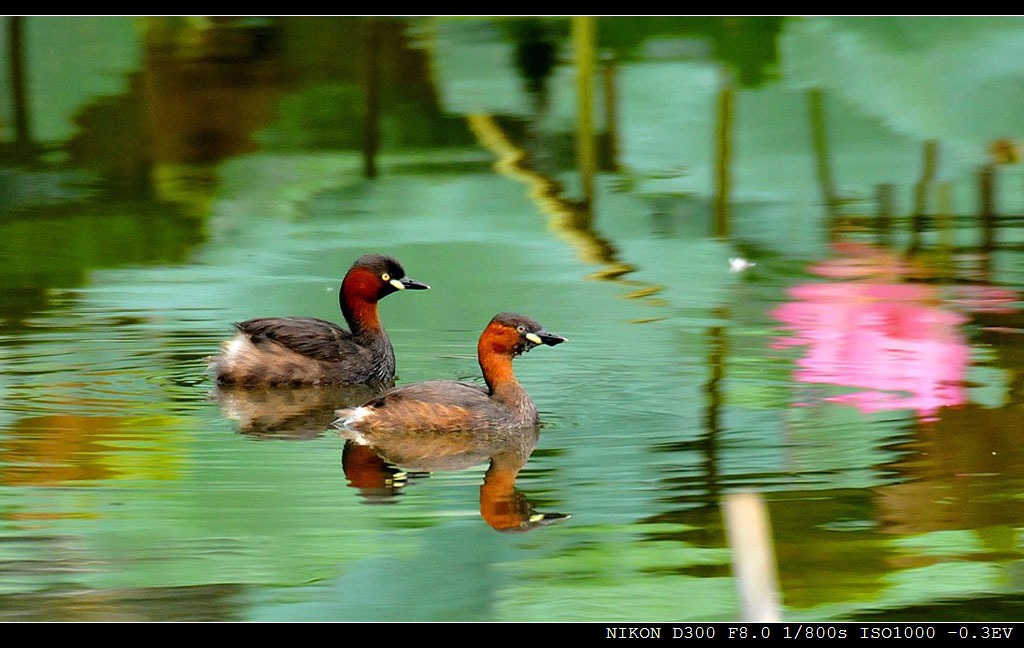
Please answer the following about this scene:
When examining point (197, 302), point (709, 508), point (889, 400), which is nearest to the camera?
point (709, 508)

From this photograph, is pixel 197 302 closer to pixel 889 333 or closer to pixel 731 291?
pixel 731 291

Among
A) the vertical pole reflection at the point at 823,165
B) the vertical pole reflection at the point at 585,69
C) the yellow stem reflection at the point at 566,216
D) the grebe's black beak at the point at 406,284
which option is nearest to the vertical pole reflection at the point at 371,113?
the yellow stem reflection at the point at 566,216

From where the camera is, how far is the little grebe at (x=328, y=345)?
6527 mm

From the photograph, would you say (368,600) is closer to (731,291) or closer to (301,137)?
(731,291)

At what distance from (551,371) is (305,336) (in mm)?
880

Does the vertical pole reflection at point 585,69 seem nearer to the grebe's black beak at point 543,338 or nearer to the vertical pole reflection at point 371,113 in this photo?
the vertical pole reflection at point 371,113

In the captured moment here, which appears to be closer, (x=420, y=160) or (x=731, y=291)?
(x=731, y=291)

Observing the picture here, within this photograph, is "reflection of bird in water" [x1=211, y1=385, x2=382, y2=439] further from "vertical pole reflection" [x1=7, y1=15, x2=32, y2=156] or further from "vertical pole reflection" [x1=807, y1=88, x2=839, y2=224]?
"vertical pole reflection" [x1=7, y1=15, x2=32, y2=156]

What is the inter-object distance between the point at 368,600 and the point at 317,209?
4.92 meters

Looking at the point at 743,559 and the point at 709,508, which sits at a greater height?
the point at 743,559

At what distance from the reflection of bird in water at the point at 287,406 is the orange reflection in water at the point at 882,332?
4.99 feet

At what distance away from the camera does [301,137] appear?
894 cm

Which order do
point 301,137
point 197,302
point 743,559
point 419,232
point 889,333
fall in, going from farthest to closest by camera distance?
1. point 301,137
2. point 419,232
3. point 197,302
4. point 889,333
5. point 743,559

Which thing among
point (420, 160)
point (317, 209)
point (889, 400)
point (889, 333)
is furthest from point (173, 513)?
point (420, 160)
